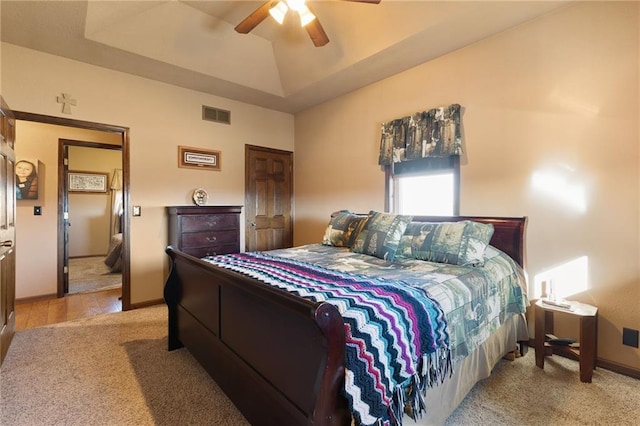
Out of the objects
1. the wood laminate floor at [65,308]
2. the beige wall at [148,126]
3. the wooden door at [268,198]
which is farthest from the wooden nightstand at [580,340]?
the wood laminate floor at [65,308]

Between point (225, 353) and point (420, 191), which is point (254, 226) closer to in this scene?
point (420, 191)

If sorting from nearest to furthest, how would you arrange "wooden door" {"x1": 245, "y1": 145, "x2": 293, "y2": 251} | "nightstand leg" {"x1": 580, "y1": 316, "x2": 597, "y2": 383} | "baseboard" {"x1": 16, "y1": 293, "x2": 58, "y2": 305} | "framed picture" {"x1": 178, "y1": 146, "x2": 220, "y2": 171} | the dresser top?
"nightstand leg" {"x1": 580, "y1": 316, "x2": 597, "y2": 383} → the dresser top → "baseboard" {"x1": 16, "y1": 293, "x2": 58, "y2": 305} → "framed picture" {"x1": 178, "y1": 146, "x2": 220, "y2": 171} → "wooden door" {"x1": 245, "y1": 145, "x2": 293, "y2": 251}

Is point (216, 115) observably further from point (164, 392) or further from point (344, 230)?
point (164, 392)

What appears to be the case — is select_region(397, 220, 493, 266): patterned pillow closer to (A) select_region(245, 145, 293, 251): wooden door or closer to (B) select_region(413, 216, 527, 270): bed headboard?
(B) select_region(413, 216, 527, 270): bed headboard

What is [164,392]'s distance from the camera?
1922mm

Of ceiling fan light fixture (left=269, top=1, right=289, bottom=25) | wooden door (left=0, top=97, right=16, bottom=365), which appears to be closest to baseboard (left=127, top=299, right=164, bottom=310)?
wooden door (left=0, top=97, right=16, bottom=365)

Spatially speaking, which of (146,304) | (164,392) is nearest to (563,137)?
(164,392)

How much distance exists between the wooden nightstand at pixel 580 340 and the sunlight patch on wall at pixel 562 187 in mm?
779

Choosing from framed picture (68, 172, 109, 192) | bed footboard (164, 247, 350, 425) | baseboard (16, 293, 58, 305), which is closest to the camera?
bed footboard (164, 247, 350, 425)

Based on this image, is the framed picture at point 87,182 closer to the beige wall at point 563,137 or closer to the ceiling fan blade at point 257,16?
the ceiling fan blade at point 257,16

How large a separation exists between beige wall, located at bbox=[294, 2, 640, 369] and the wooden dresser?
2.59 metres

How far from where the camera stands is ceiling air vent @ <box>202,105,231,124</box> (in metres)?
4.08

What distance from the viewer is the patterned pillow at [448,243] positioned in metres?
2.26

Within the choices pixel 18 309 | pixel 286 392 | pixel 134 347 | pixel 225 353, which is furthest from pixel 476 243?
pixel 18 309
